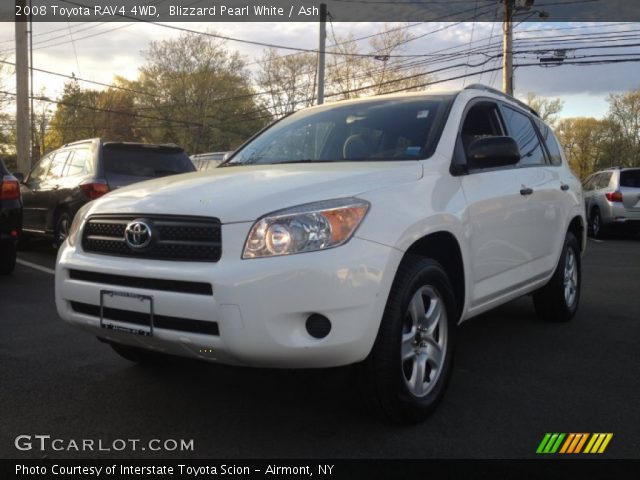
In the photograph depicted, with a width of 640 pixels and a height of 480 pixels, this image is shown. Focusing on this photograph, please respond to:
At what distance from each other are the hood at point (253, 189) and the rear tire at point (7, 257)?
4.74 m

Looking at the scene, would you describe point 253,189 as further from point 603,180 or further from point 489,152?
point 603,180

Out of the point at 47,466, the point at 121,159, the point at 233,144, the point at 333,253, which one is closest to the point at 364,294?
the point at 333,253

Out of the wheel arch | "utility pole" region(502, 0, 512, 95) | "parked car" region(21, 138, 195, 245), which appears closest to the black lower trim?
the wheel arch

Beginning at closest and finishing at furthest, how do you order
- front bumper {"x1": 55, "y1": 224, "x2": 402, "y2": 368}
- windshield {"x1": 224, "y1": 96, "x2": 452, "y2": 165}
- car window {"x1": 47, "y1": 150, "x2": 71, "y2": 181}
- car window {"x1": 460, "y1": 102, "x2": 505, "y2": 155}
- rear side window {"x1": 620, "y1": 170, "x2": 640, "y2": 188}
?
1. front bumper {"x1": 55, "y1": 224, "x2": 402, "y2": 368}
2. windshield {"x1": 224, "y1": 96, "x2": 452, "y2": 165}
3. car window {"x1": 460, "y1": 102, "x2": 505, "y2": 155}
4. car window {"x1": 47, "y1": 150, "x2": 71, "y2": 181}
5. rear side window {"x1": 620, "y1": 170, "x2": 640, "y2": 188}

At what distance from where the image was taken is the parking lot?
9.62 feet

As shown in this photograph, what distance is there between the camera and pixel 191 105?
55.2m

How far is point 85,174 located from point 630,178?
37.9ft

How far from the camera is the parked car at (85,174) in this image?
27.8 ft

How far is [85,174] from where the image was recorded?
864cm

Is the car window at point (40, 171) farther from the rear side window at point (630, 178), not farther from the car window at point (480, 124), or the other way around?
the rear side window at point (630, 178)

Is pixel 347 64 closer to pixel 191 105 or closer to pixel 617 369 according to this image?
pixel 191 105

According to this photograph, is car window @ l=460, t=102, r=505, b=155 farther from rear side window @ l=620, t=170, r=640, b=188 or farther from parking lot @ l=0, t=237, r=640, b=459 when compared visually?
rear side window @ l=620, t=170, r=640, b=188

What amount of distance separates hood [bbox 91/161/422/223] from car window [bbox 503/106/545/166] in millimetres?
1633

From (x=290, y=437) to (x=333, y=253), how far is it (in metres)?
0.92
